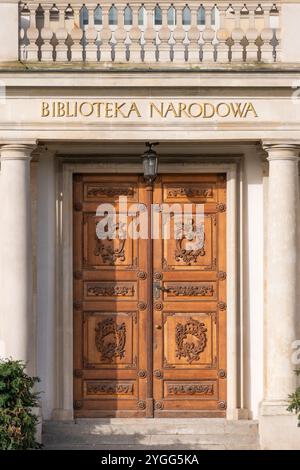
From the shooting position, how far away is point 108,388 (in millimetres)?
15266

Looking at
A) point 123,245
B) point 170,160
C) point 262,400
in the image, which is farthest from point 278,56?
point 262,400

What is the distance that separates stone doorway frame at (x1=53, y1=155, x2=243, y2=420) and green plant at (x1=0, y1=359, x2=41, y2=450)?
1656 mm

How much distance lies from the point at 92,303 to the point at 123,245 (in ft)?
2.51

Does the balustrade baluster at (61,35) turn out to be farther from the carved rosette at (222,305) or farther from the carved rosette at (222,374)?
the carved rosette at (222,374)

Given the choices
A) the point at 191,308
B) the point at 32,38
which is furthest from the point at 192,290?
the point at 32,38

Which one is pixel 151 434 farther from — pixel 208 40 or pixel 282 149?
pixel 208 40

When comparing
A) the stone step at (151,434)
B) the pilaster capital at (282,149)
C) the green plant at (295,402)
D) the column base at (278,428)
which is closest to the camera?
the green plant at (295,402)

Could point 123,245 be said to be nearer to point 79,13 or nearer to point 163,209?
point 163,209

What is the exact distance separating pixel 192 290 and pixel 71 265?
56.8 inches

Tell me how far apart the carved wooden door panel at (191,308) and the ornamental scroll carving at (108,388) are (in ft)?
1.11

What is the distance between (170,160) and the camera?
1523cm

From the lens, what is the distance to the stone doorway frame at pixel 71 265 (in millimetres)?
15156

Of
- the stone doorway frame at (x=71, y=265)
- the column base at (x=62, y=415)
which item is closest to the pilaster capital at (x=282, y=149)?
the stone doorway frame at (x=71, y=265)

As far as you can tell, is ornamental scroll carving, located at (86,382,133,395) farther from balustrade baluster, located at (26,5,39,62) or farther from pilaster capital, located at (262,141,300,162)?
balustrade baluster, located at (26,5,39,62)
